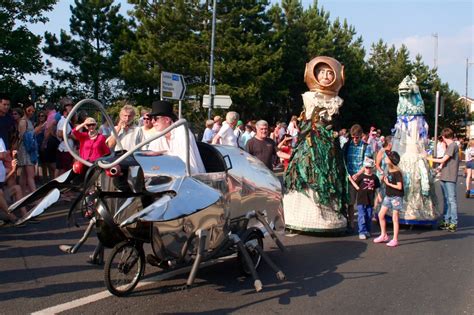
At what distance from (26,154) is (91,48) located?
29.5 m

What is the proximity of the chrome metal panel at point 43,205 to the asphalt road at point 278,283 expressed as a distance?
2.61 ft

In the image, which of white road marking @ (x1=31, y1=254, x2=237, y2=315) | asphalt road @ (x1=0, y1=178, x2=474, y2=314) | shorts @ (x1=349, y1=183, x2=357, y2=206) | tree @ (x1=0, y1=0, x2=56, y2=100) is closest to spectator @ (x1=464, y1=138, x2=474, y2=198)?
shorts @ (x1=349, y1=183, x2=357, y2=206)

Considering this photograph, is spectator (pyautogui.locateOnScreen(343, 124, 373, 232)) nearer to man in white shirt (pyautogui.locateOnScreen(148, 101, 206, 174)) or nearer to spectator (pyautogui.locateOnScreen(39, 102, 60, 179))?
man in white shirt (pyautogui.locateOnScreen(148, 101, 206, 174))

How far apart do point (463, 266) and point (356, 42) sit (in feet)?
154

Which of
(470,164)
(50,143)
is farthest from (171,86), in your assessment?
(470,164)

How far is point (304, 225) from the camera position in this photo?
8367 mm

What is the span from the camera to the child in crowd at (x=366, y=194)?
27.7ft

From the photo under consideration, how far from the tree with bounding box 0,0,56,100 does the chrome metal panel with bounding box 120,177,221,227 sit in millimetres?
19822

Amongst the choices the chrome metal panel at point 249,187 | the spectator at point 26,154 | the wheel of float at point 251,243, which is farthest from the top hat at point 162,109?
the spectator at point 26,154

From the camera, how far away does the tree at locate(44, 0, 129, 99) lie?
1452 inches

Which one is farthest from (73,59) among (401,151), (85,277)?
(85,277)

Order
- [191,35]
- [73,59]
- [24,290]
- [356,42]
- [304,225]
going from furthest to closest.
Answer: [356,42] < [73,59] < [191,35] < [304,225] < [24,290]

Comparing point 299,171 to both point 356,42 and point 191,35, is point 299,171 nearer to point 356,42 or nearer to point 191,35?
point 191,35

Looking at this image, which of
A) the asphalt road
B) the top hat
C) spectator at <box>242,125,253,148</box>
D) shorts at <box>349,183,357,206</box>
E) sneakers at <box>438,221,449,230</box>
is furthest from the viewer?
spectator at <box>242,125,253,148</box>
